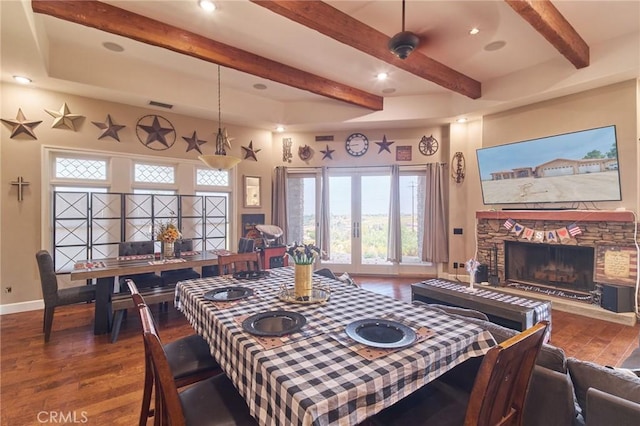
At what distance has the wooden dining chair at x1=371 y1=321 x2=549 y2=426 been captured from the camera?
1044mm

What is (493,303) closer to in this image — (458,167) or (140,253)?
(458,167)

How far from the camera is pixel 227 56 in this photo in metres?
3.70

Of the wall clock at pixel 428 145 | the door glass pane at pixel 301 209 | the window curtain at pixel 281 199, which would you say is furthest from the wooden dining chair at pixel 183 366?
the wall clock at pixel 428 145

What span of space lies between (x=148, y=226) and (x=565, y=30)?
5955 mm

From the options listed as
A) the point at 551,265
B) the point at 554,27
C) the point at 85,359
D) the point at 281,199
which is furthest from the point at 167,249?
the point at 551,265

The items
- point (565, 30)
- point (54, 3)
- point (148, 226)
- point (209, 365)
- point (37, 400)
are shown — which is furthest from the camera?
point (148, 226)

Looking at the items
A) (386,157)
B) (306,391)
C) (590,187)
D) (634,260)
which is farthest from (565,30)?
(306,391)

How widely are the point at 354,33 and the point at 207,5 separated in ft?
4.72

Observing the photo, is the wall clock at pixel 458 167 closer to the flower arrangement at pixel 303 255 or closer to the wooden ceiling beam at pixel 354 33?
the wooden ceiling beam at pixel 354 33

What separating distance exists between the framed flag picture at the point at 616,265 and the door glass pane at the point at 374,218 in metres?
3.12

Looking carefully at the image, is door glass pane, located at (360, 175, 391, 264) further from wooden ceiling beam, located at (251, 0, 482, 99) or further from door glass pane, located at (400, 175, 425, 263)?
wooden ceiling beam, located at (251, 0, 482, 99)

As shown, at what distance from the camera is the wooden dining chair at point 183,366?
1681mm

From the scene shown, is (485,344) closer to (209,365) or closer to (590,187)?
(209,365)

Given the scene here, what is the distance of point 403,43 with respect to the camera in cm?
284
